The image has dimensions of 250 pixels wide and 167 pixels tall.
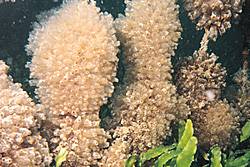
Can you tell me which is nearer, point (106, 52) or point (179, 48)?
point (106, 52)

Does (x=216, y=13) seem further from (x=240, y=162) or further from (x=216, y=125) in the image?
(x=240, y=162)

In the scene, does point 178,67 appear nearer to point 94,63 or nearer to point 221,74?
point 221,74

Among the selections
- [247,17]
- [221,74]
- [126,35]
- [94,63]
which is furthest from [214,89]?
[94,63]

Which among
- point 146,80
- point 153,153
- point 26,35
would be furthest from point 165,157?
point 26,35

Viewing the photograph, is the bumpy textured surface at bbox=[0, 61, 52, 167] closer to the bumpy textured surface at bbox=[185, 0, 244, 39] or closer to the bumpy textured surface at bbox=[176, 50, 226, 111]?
the bumpy textured surface at bbox=[176, 50, 226, 111]

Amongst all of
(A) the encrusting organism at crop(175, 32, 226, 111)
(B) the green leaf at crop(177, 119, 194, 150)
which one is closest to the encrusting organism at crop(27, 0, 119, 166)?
(B) the green leaf at crop(177, 119, 194, 150)

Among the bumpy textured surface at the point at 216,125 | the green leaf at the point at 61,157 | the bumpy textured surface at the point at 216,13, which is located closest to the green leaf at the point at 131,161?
the green leaf at the point at 61,157
